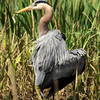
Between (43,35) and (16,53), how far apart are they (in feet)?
1.08

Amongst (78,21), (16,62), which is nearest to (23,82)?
(16,62)

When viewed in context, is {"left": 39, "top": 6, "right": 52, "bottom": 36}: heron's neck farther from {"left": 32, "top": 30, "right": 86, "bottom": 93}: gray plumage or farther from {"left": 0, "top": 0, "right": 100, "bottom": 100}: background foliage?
{"left": 32, "top": 30, "right": 86, "bottom": 93}: gray plumage

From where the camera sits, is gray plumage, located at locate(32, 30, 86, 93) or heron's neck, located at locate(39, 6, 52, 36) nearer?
gray plumage, located at locate(32, 30, 86, 93)

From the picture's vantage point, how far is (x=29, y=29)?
2896 millimetres

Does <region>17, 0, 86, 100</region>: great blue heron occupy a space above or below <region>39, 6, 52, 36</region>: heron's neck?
below

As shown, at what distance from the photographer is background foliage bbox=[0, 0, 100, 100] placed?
7.86ft

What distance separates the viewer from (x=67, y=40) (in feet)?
8.80

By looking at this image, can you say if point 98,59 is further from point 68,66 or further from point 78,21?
point 78,21

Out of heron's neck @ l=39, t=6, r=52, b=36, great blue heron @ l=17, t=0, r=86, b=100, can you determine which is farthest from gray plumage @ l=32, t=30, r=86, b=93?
heron's neck @ l=39, t=6, r=52, b=36

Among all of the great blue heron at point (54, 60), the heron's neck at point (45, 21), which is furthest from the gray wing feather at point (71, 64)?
the heron's neck at point (45, 21)

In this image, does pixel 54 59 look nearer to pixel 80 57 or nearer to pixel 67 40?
pixel 80 57

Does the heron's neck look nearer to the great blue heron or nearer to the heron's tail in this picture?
the great blue heron

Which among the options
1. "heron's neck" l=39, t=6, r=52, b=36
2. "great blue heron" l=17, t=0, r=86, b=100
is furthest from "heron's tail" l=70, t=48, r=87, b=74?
"heron's neck" l=39, t=6, r=52, b=36

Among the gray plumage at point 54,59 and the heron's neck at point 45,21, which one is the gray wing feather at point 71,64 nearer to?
the gray plumage at point 54,59
